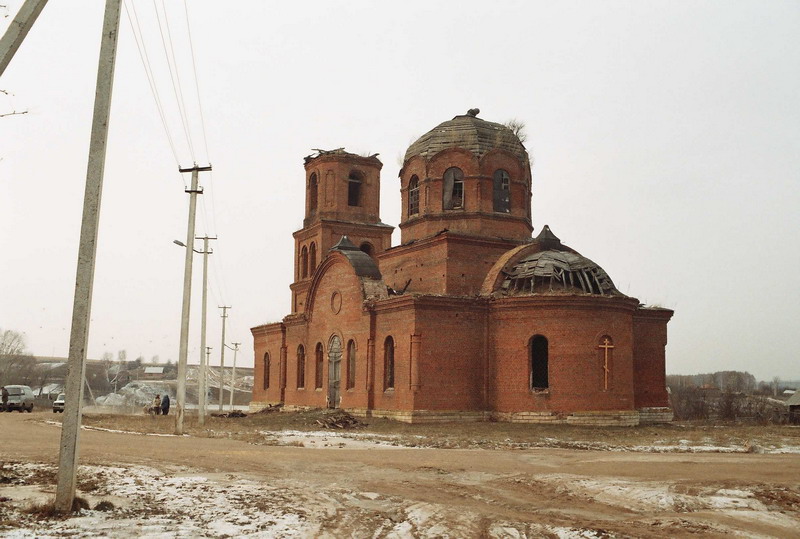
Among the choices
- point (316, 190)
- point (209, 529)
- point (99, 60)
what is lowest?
point (209, 529)

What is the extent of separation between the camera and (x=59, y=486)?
9.29 meters

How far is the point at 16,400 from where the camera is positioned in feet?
136

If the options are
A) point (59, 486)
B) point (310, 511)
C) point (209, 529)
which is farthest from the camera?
point (310, 511)

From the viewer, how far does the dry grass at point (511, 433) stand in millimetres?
20656

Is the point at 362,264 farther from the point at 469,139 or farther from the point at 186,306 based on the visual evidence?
the point at 186,306

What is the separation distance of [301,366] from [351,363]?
5953 mm

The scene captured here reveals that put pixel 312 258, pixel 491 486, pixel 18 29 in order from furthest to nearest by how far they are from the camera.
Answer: pixel 312 258 → pixel 491 486 → pixel 18 29

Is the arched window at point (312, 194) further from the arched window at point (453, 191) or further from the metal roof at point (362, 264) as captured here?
the arched window at point (453, 191)

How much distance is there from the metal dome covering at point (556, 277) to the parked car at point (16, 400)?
27.5 m

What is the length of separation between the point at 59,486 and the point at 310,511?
9.69 ft

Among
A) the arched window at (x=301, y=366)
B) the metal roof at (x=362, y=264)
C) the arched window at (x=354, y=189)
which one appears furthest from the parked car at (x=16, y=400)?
the metal roof at (x=362, y=264)

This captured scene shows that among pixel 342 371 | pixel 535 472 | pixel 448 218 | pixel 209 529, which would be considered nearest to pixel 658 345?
pixel 448 218

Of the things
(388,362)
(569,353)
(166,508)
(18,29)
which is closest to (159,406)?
(388,362)

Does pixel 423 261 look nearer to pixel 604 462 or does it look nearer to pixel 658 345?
pixel 658 345
